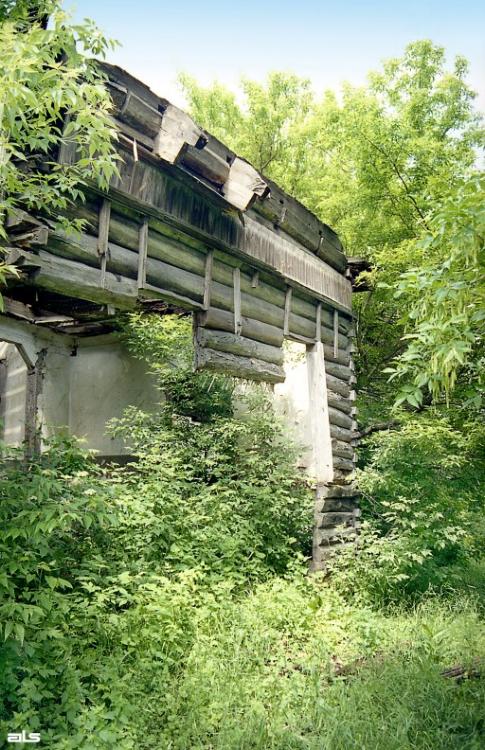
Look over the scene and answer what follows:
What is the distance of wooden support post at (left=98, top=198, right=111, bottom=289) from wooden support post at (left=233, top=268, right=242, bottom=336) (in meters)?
1.88

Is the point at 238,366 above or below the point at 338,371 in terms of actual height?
below

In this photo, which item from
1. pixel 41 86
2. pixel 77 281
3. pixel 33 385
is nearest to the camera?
pixel 41 86

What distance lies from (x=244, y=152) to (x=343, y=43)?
1014cm

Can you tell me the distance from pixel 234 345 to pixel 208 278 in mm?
746

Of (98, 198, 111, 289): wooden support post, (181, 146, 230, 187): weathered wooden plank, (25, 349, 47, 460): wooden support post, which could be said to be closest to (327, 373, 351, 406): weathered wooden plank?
(181, 146, 230, 187): weathered wooden plank

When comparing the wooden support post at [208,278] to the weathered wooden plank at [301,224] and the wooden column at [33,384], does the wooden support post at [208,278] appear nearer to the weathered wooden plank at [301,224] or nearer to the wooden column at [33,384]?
the weathered wooden plank at [301,224]

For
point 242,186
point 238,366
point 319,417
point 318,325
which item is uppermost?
point 242,186

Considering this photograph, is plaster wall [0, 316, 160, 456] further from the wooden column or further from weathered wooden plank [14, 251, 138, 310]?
weathered wooden plank [14, 251, 138, 310]

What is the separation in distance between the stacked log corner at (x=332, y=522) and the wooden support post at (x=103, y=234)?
445 centimetres

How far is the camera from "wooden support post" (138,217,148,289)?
537 centimetres

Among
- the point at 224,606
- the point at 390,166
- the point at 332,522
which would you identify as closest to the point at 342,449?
the point at 332,522

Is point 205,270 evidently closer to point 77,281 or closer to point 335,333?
point 77,281

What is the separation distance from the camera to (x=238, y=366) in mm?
6391

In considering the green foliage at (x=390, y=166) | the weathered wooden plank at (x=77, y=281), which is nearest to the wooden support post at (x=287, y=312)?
the green foliage at (x=390, y=166)
